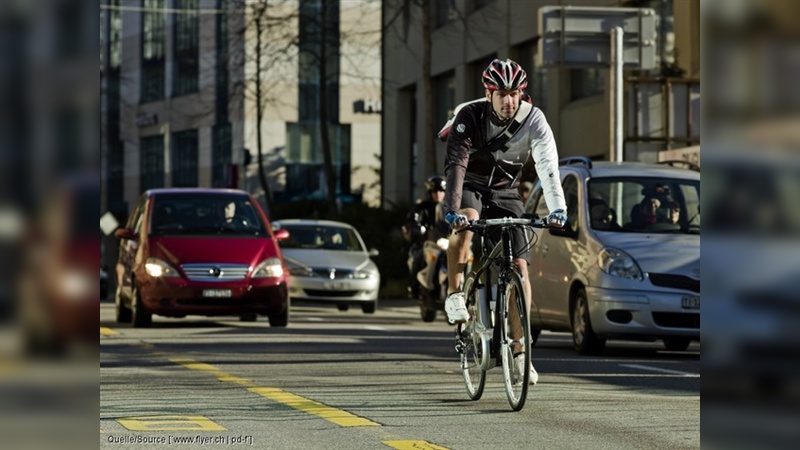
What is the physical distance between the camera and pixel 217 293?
19.9 metres

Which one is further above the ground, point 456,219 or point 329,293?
point 456,219

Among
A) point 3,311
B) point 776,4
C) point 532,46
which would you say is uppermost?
point 532,46

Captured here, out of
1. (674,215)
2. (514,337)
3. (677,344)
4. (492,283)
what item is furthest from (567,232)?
(514,337)

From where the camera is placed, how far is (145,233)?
2073cm

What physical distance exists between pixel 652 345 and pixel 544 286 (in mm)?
2426

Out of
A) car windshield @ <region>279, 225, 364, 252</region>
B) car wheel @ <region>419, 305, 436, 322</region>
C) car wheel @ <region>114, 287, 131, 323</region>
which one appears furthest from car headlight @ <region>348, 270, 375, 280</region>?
car wheel @ <region>114, 287, 131, 323</region>

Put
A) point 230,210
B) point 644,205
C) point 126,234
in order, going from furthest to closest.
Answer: point 230,210, point 126,234, point 644,205

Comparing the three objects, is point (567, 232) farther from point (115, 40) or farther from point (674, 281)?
point (115, 40)

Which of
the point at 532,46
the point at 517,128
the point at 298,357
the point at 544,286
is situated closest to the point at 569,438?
the point at 517,128

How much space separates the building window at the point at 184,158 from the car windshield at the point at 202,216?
6835 centimetres

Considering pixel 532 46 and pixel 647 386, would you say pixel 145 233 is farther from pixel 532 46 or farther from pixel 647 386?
pixel 532 46

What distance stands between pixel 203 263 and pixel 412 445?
1326 centimetres

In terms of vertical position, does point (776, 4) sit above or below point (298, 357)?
above

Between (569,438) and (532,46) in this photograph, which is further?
(532,46)
